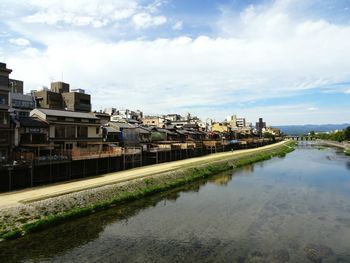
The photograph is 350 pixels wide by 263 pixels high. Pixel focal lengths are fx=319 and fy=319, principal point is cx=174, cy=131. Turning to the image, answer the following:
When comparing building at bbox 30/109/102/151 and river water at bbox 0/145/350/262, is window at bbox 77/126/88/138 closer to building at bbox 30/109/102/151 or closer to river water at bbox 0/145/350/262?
building at bbox 30/109/102/151

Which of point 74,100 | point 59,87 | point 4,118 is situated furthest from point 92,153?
point 59,87

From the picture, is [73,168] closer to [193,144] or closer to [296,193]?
[296,193]

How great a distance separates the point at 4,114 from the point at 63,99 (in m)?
33.6

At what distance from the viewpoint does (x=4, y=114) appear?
104 feet

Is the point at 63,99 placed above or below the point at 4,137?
above

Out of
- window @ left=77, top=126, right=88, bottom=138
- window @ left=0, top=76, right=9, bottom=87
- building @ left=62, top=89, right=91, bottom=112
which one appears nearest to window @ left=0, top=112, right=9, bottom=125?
window @ left=0, top=76, right=9, bottom=87

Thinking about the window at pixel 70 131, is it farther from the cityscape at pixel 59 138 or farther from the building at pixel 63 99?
the building at pixel 63 99

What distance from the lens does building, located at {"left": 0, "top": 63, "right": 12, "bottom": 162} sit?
30.9 metres

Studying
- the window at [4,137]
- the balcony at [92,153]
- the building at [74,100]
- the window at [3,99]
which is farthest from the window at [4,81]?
the building at [74,100]

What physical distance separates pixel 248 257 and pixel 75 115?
31597 millimetres

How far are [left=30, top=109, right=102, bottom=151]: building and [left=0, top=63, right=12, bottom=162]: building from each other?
20.6 feet

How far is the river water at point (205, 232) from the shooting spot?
59.5ft

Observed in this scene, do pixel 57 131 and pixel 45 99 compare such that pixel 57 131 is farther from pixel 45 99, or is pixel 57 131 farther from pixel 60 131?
pixel 45 99

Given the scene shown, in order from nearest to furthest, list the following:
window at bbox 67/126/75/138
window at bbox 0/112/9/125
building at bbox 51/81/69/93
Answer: window at bbox 0/112/9/125 < window at bbox 67/126/75/138 < building at bbox 51/81/69/93
